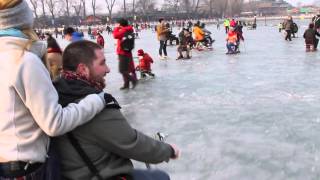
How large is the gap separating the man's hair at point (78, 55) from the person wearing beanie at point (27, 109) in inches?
6.9

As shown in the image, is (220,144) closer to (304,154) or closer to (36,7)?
(304,154)

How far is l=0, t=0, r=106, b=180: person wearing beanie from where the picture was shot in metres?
1.94

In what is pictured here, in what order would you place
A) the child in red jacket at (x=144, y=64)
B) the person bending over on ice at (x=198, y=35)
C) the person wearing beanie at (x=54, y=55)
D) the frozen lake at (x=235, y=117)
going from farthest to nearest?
the person bending over on ice at (x=198, y=35) < the child in red jacket at (x=144, y=64) < the person wearing beanie at (x=54, y=55) < the frozen lake at (x=235, y=117)

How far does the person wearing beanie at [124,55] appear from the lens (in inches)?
372

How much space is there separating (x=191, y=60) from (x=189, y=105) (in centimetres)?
781

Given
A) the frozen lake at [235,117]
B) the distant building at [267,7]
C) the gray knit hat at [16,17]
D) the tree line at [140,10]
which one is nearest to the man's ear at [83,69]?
the gray knit hat at [16,17]

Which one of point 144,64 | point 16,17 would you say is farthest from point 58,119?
point 144,64

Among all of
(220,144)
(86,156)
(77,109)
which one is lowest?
(220,144)

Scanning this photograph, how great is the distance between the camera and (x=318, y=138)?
5.47m

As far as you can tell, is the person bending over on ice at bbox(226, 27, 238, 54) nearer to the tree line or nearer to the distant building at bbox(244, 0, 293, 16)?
the tree line

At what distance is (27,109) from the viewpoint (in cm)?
199

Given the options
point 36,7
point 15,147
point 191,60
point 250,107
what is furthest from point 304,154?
point 36,7

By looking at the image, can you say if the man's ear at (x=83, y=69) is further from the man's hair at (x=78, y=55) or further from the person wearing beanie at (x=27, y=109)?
the person wearing beanie at (x=27, y=109)

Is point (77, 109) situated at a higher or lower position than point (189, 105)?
higher
